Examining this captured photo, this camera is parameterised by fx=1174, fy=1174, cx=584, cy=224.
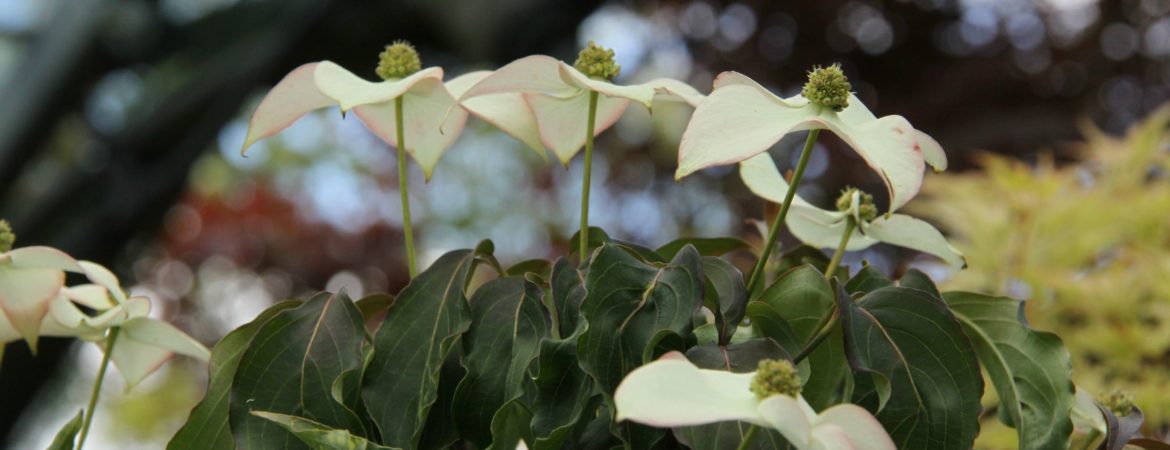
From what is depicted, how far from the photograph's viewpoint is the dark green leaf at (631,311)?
0.56 m

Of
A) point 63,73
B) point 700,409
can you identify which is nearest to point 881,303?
point 700,409

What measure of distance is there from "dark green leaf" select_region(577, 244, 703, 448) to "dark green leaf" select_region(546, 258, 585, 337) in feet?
0.09

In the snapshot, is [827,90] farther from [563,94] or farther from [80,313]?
[80,313]

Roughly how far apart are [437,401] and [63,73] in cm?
290

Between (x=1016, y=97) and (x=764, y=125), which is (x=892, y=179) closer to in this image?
(x=764, y=125)

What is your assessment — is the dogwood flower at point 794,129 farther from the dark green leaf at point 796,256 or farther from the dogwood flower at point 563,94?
the dark green leaf at point 796,256

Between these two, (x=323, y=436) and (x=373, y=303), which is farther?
(x=373, y=303)

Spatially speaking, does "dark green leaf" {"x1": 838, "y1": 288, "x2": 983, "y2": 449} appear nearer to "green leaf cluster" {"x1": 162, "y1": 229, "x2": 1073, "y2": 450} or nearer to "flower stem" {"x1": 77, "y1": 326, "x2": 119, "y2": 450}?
"green leaf cluster" {"x1": 162, "y1": 229, "x2": 1073, "y2": 450}

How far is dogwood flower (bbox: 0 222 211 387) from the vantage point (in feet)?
2.27

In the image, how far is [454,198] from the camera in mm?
6406

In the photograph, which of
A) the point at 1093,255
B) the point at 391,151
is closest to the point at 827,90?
the point at 1093,255

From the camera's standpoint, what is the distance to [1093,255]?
5.06 feet

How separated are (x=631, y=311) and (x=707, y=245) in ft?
0.64

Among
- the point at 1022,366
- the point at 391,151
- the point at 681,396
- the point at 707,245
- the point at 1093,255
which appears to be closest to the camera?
the point at 681,396
